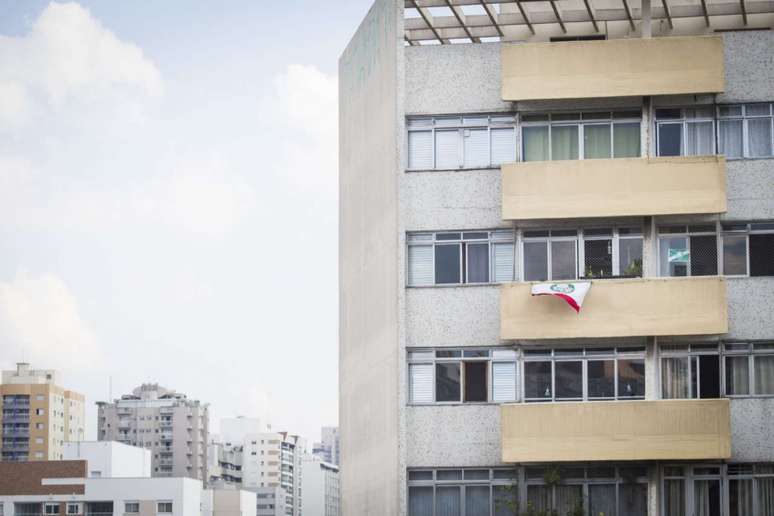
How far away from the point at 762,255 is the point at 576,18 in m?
7.99

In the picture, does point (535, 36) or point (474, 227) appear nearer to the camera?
point (474, 227)

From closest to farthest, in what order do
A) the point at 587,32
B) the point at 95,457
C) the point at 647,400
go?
the point at 647,400 < the point at 587,32 < the point at 95,457

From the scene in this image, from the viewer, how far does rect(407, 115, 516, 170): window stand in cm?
4138

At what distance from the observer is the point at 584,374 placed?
4000 centimetres

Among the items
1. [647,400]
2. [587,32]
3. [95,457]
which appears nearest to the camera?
[647,400]

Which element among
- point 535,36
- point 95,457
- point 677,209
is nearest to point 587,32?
point 535,36

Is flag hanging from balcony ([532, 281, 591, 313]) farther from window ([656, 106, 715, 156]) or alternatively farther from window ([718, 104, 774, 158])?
window ([718, 104, 774, 158])

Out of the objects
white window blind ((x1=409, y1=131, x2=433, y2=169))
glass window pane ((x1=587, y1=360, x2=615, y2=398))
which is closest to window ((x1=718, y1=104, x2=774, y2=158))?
glass window pane ((x1=587, y1=360, x2=615, y2=398))

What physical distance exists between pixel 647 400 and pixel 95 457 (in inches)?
5426

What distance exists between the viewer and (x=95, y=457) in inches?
6722

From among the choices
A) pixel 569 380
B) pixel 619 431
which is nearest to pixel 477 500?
pixel 569 380

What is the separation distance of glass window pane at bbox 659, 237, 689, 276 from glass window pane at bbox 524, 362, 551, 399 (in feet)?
12.2

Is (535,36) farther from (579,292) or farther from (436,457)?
(436,457)

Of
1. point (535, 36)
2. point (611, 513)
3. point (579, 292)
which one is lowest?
point (611, 513)
